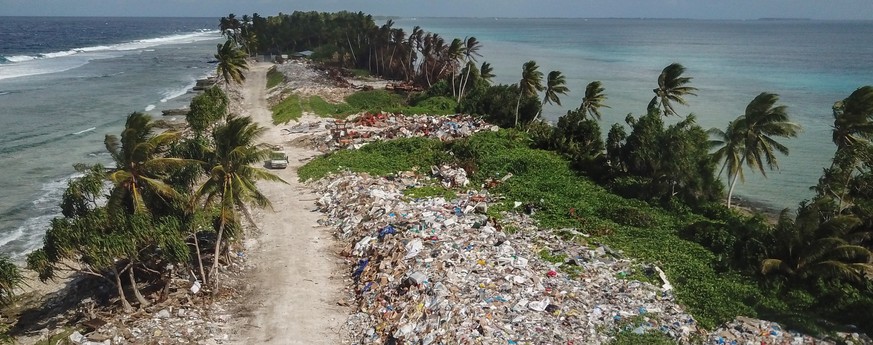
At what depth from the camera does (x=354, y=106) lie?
46594 mm

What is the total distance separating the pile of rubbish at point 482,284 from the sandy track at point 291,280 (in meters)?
0.66

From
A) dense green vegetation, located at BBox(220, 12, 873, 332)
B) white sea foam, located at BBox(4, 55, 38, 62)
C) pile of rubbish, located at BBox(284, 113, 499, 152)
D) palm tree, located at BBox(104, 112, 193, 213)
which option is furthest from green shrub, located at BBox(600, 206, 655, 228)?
white sea foam, located at BBox(4, 55, 38, 62)

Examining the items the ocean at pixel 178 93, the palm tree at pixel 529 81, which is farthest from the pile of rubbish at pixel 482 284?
the palm tree at pixel 529 81

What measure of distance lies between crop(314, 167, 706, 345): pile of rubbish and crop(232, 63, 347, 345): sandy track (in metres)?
0.66

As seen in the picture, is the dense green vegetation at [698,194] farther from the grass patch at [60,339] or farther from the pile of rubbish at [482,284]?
the grass patch at [60,339]

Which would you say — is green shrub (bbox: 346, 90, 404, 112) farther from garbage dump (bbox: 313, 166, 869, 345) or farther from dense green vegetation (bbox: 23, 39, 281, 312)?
dense green vegetation (bbox: 23, 39, 281, 312)

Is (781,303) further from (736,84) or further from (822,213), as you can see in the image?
(736,84)

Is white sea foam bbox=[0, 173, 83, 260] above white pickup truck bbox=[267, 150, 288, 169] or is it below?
below

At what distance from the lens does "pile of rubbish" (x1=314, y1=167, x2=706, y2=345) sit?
1438cm

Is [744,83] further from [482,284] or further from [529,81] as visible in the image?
[482,284]

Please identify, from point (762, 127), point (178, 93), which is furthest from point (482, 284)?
point (178, 93)

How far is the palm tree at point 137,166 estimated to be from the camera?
46.0 ft

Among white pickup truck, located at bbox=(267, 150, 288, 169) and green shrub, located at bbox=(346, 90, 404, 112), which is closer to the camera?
white pickup truck, located at bbox=(267, 150, 288, 169)

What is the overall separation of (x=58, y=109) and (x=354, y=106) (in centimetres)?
2364
